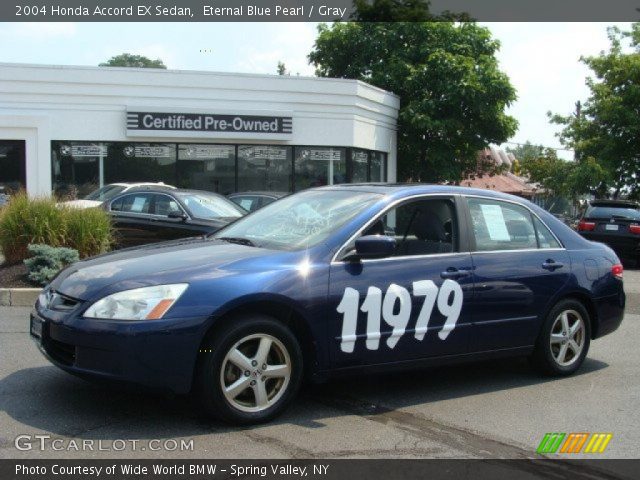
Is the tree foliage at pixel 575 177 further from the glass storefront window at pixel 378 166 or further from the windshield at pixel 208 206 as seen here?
the windshield at pixel 208 206

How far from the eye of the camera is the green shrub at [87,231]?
10.1 metres

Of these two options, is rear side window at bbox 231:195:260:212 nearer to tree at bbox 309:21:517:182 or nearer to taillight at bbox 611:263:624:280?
tree at bbox 309:21:517:182

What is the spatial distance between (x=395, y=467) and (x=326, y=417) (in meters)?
0.89

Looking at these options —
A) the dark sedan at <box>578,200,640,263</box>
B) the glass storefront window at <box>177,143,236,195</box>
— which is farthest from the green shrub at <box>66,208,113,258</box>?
the dark sedan at <box>578,200,640,263</box>

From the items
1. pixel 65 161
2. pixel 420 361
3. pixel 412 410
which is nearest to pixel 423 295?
pixel 420 361

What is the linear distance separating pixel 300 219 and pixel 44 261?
521cm

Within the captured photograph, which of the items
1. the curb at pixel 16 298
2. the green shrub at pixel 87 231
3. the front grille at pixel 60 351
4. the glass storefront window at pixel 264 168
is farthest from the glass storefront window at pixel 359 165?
the front grille at pixel 60 351

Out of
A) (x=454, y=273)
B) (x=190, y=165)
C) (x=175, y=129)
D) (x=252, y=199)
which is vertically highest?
(x=175, y=129)

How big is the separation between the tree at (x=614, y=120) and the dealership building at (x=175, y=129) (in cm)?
881

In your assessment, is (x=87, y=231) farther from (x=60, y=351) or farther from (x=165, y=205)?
(x=60, y=351)

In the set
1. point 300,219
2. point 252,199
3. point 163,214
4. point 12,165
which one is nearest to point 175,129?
point 12,165

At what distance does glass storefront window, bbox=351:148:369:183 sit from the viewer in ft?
73.8

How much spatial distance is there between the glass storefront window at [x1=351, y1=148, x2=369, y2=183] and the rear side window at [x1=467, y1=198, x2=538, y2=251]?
16.5m

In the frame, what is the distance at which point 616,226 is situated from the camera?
16609 millimetres
